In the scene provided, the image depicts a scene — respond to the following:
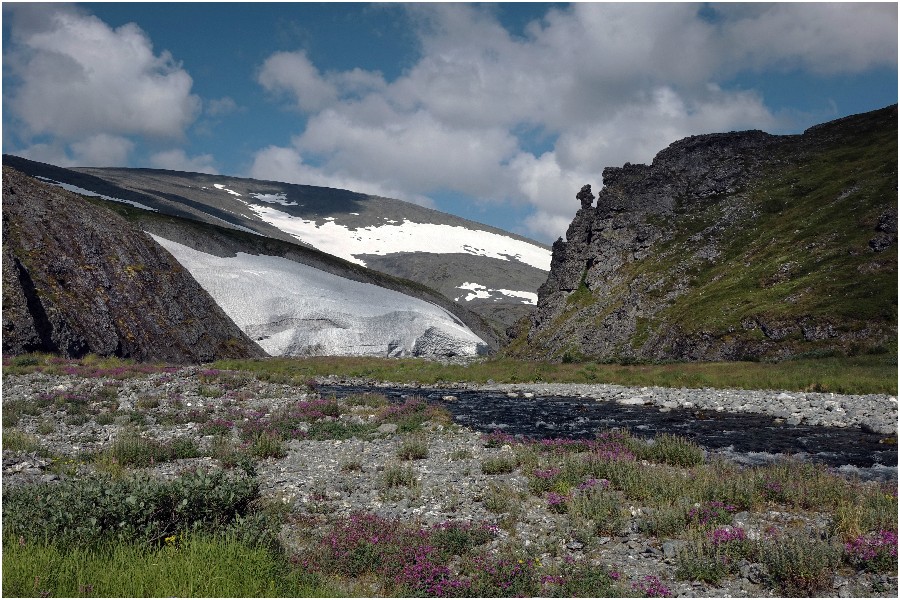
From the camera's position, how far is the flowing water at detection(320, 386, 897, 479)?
18359 mm

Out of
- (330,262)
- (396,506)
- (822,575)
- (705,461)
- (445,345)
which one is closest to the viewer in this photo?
(822,575)

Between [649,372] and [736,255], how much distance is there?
87.9ft

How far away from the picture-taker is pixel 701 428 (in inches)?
945

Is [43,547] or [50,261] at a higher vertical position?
[50,261]

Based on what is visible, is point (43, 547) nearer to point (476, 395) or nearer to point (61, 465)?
point (61, 465)

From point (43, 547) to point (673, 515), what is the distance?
1050 centimetres

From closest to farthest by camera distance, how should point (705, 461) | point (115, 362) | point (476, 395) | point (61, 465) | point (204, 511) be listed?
point (204, 511) < point (61, 465) < point (705, 461) < point (476, 395) < point (115, 362)

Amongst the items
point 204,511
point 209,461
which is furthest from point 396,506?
point 209,461

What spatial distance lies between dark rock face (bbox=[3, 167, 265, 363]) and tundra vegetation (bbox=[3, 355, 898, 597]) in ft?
102

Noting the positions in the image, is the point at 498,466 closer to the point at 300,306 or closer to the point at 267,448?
the point at 267,448

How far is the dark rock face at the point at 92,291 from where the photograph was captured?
1772 inches

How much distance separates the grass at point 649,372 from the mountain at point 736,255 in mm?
4359

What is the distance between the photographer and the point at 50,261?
5131 centimetres

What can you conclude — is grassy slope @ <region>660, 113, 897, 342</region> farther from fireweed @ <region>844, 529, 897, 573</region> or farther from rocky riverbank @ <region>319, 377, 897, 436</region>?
fireweed @ <region>844, 529, 897, 573</region>
